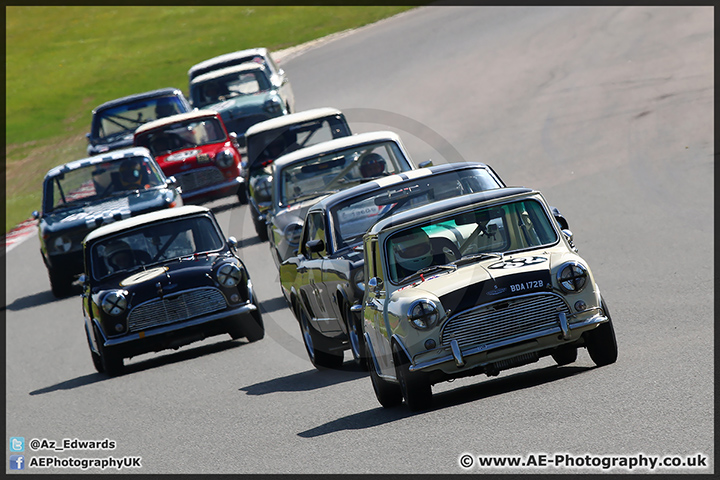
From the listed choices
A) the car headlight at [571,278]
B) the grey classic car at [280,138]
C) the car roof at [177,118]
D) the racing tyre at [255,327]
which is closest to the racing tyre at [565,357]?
the car headlight at [571,278]

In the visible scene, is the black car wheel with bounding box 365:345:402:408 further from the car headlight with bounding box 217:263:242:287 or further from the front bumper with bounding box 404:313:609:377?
the car headlight with bounding box 217:263:242:287

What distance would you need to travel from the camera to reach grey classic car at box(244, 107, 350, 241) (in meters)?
17.7

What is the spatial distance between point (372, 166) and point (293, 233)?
1338mm

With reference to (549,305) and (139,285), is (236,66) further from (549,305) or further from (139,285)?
(549,305)

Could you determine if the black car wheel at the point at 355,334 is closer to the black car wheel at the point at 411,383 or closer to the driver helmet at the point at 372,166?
the black car wheel at the point at 411,383

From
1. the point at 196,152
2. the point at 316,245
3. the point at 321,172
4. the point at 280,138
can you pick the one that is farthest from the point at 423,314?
the point at 196,152

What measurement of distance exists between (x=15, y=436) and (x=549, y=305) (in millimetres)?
5054

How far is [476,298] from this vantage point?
7.89 metres

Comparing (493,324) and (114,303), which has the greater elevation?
(493,324)

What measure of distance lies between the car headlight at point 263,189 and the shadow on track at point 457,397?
8878 millimetres

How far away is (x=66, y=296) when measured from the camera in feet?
61.8

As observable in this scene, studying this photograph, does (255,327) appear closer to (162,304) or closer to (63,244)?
(162,304)

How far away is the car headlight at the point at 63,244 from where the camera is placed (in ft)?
58.6
